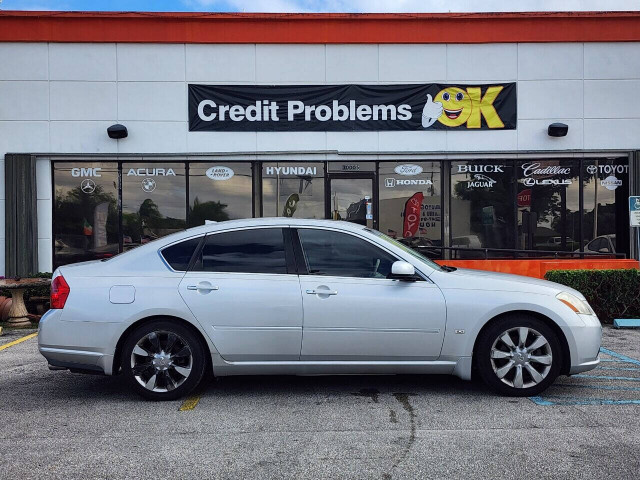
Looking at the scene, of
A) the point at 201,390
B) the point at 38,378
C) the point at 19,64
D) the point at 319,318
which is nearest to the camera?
the point at 319,318

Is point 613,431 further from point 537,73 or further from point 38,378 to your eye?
point 537,73

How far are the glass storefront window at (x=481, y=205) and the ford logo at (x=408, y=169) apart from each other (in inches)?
29.7

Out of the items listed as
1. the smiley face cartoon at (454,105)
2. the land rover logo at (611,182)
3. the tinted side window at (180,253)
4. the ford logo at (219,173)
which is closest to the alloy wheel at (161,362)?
the tinted side window at (180,253)

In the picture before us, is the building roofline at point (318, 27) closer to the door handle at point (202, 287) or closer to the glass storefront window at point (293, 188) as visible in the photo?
the glass storefront window at point (293, 188)

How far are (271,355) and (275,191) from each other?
27.0 ft

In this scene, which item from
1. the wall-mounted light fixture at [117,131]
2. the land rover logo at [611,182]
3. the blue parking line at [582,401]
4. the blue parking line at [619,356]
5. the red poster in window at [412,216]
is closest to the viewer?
the blue parking line at [582,401]

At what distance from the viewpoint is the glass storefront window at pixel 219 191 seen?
42.2 ft

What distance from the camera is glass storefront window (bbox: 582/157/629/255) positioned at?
13.0 m

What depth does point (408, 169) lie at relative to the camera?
12922mm

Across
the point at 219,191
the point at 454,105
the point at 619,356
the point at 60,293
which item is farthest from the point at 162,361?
the point at 454,105

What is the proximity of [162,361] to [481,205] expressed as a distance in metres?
9.56

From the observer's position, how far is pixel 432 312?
4961 millimetres

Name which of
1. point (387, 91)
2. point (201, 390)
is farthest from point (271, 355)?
point (387, 91)

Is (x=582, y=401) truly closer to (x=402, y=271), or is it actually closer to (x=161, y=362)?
(x=402, y=271)
